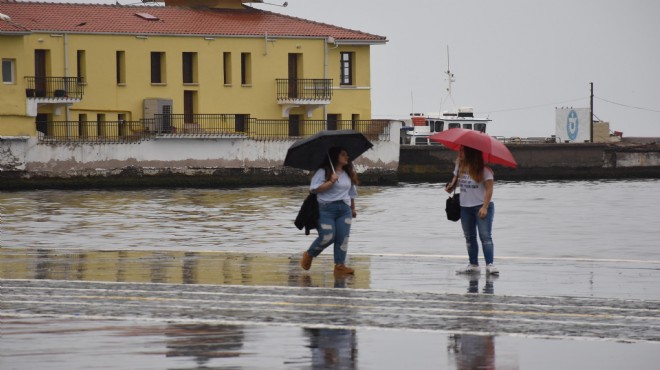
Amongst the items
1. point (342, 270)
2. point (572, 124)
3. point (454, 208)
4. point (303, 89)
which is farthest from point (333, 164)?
point (572, 124)

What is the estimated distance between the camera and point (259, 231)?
104ft

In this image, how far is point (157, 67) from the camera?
75938mm

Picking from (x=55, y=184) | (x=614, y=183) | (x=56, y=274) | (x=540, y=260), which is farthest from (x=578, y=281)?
(x=614, y=183)

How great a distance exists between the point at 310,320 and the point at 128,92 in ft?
199

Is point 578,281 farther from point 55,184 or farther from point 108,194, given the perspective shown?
point 55,184

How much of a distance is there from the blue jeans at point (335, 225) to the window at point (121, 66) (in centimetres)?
5636

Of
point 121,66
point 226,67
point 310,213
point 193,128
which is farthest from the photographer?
point 226,67

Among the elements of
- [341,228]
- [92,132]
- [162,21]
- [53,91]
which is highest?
[162,21]

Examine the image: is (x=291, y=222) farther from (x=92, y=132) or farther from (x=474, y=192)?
(x=92, y=132)

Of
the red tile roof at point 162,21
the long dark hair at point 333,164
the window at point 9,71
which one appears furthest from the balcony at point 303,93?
the long dark hair at point 333,164

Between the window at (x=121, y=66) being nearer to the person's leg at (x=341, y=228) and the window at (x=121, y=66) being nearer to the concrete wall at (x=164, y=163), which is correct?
the concrete wall at (x=164, y=163)

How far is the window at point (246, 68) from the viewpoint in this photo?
77250 millimetres

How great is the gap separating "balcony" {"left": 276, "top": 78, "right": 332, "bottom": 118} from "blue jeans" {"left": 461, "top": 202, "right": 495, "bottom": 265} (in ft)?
188

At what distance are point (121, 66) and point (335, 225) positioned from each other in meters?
57.0
